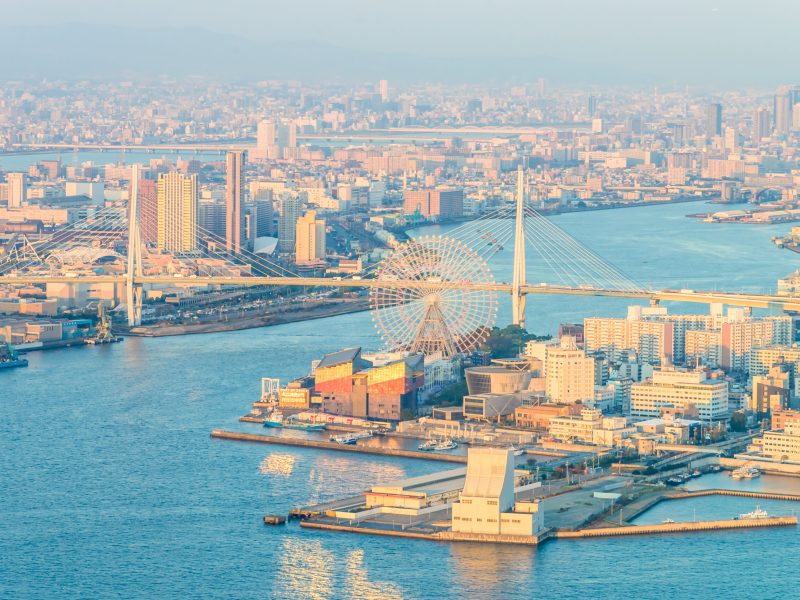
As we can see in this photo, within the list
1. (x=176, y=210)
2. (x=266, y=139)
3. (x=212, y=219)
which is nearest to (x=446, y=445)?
(x=176, y=210)

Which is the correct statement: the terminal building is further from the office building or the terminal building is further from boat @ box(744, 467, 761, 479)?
the office building

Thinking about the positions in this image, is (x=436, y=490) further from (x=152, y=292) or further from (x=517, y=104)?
(x=517, y=104)

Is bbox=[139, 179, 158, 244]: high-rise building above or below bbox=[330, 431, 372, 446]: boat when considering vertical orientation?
above

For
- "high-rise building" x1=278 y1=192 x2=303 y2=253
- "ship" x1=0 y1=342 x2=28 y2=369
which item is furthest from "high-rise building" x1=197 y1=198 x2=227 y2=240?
"ship" x1=0 y1=342 x2=28 y2=369

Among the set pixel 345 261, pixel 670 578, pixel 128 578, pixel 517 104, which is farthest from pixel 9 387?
pixel 517 104

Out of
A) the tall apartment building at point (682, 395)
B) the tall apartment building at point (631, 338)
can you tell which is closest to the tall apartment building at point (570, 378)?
the tall apartment building at point (682, 395)

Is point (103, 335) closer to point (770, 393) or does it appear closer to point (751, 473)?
point (770, 393)
